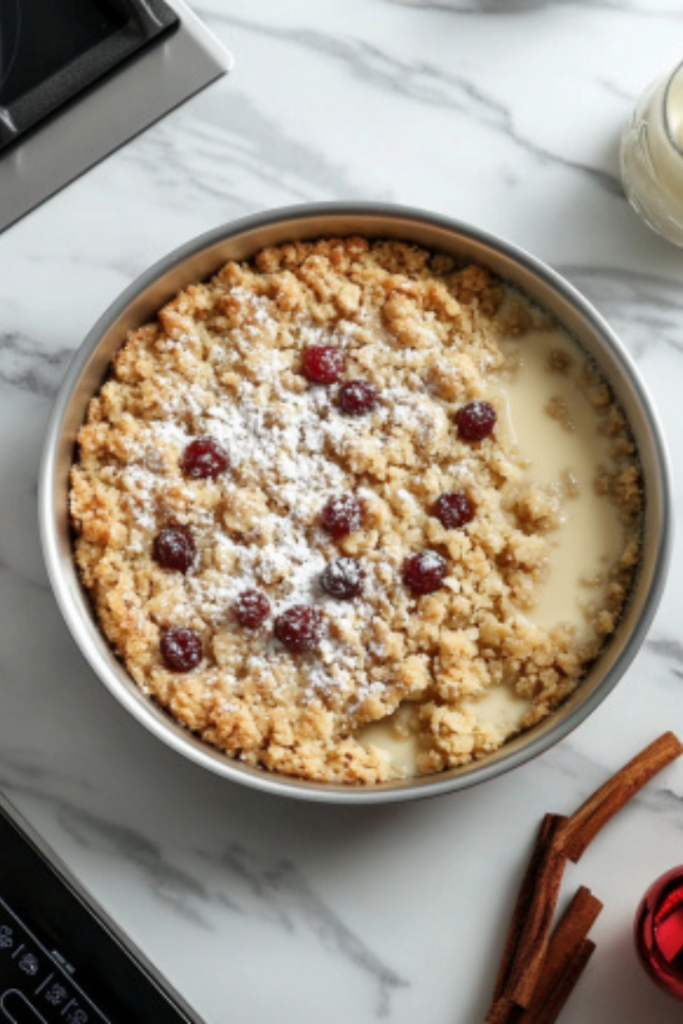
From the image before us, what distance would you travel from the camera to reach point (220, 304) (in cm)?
153

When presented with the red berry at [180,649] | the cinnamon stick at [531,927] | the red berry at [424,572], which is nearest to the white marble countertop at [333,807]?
the cinnamon stick at [531,927]

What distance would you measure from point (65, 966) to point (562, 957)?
0.51 m

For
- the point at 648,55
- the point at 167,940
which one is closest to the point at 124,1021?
the point at 167,940

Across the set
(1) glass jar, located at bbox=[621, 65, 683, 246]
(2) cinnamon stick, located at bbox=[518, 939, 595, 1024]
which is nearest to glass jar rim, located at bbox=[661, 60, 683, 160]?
(1) glass jar, located at bbox=[621, 65, 683, 246]

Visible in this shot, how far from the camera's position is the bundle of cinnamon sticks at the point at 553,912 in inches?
59.2

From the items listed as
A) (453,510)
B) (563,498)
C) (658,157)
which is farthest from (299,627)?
(658,157)

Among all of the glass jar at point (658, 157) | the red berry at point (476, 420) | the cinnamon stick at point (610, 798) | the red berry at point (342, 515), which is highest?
the glass jar at point (658, 157)

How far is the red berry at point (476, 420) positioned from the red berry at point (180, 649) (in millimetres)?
349

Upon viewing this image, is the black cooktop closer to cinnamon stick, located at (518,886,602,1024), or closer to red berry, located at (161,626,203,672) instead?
red berry, located at (161,626,203,672)

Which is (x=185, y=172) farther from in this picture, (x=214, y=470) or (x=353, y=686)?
(x=353, y=686)

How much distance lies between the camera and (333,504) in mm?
1486

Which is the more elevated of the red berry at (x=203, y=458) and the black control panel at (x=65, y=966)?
the red berry at (x=203, y=458)

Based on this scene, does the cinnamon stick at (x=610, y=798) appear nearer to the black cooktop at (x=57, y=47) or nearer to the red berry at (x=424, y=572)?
the red berry at (x=424, y=572)

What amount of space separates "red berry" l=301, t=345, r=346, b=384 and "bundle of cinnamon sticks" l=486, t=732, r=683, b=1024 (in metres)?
0.52
